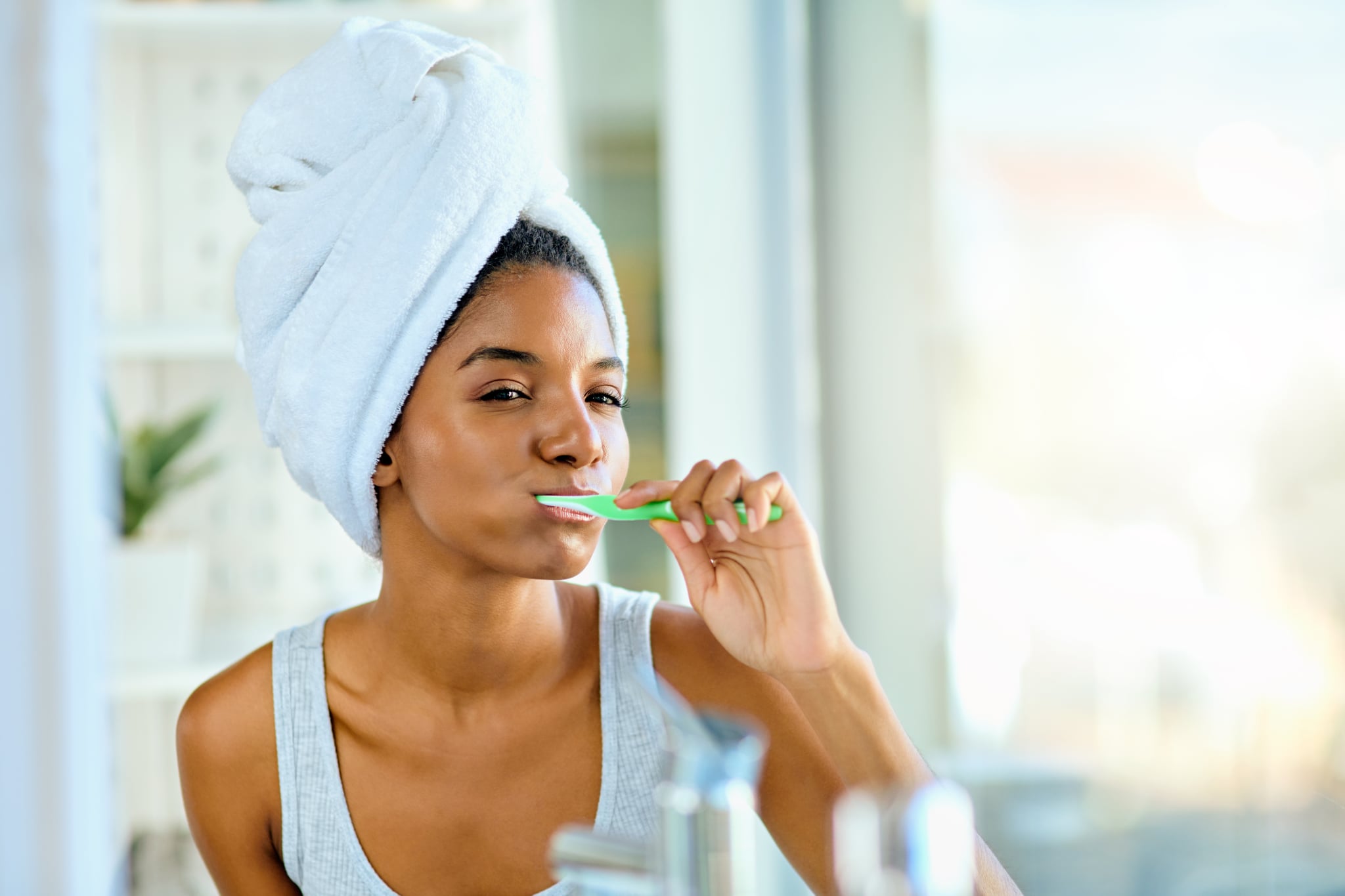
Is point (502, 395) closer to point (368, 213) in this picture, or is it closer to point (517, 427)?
point (517, 427)

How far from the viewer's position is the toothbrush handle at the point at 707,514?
673 mm

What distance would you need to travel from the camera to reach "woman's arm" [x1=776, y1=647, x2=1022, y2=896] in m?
0.71

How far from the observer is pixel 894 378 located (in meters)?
1.57

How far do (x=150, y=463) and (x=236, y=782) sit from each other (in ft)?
2.46

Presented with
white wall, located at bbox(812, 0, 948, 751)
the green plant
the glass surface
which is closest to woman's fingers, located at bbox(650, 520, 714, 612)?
the glass surface

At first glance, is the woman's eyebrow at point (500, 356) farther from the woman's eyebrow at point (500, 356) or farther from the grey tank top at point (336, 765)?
the grey tank top at point (336, 765)

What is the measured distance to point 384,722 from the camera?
85cm

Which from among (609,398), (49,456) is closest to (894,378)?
(609,398)

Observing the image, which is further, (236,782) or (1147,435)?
(1147,435)

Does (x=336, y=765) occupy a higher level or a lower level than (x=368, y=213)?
lower

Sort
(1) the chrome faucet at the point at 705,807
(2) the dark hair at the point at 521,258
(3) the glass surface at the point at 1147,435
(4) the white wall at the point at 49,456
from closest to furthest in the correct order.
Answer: (1) the chrome faucet at the point at 705,807 → (2) the dark hair at the point at 521,258 → (3) the glass surface at the point at 1147,435 → (4) the white wall at the point at 49,456

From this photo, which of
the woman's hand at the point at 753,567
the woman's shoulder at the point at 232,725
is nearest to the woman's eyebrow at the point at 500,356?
the woman's hand at the point at 753,567

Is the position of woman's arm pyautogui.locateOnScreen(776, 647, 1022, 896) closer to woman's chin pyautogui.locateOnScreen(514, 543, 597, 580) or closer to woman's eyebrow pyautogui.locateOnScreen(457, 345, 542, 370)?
woman's chin pyautogui.locateOnScreen(514, 543, 597, 580)

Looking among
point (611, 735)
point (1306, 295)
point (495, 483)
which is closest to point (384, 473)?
point (495, 483)
